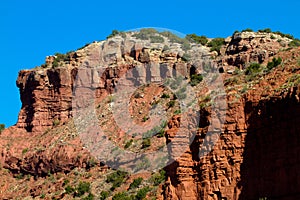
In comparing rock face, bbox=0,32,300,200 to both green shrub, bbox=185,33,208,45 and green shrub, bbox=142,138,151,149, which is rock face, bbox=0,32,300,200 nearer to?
green shrub, bbox=185,33,208,45

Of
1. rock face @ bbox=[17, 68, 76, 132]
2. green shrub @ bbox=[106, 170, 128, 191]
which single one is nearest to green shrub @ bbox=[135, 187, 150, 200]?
green shrub @ bbox=[106, 170, 128, 191]

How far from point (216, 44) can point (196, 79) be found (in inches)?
673

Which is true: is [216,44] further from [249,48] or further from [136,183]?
[136,183]

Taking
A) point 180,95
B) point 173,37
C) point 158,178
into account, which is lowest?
point 158,178

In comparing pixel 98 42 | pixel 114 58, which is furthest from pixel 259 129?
pixel 98 42

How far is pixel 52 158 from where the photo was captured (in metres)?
85.7

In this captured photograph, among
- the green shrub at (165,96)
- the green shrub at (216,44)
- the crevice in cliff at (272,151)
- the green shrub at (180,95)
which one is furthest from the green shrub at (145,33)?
the crevice in cliff at (272,151)

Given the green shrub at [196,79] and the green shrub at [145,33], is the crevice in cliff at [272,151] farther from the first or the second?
the green shrub at [145,33]

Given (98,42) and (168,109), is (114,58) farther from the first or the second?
(168,109)

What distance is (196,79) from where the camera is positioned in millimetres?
92938

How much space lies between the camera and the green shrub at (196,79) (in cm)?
9183

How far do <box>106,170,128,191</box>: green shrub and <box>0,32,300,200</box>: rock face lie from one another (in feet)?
21.7

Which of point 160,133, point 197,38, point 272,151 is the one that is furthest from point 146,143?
point 272,151

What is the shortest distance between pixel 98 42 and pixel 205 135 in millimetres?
80933
